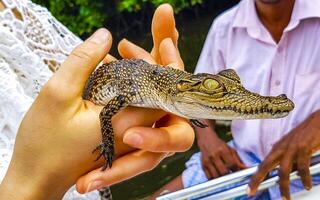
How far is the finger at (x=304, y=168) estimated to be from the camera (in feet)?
7.37

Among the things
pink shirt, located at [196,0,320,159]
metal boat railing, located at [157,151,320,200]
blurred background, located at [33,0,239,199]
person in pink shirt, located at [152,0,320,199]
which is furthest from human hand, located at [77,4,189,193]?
blurred background, located at [33,0,239,199]

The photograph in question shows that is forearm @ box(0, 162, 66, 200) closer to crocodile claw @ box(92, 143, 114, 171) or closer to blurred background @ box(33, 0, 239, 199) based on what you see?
crocodile claw @ box(92, 143, 114, 171)

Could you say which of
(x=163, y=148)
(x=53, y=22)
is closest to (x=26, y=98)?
(x=53, y=22)

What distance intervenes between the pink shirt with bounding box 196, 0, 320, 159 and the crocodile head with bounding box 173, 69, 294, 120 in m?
1.41

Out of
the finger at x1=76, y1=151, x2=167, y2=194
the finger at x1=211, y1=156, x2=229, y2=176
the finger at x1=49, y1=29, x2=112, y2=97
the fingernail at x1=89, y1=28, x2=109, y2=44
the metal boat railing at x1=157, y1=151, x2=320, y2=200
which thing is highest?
the fingernail at x1=89, y1=28, x2=109, y2=44

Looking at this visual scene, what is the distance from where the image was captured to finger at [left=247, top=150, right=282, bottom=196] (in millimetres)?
2135

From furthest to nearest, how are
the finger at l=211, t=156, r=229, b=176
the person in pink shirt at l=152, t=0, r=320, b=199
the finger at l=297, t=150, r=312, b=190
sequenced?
1. the finger at l=211, t=156, r=229, b=176
2. the person in pink shirt at l=152, t=0, r=320, b=199
3. the finger at l=297, t=150, r=312, b=190

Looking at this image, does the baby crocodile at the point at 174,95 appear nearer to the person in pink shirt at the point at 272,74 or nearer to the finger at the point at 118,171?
the finger at the point at 118,171

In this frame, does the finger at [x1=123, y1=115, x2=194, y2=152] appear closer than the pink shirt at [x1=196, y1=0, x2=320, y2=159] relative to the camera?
Yes

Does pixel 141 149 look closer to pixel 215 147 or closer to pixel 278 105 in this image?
pixel 278 105

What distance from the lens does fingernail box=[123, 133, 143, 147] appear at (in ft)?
4.44

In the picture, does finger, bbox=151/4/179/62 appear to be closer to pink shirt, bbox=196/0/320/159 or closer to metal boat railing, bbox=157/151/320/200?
metal boat railing, bbox=157/151/320/200

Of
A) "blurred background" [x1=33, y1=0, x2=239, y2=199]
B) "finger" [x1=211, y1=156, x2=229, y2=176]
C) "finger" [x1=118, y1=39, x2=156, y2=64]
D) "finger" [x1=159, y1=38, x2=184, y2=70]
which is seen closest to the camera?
"finger" [x1=159, y1=38, x2=184, y2=70]

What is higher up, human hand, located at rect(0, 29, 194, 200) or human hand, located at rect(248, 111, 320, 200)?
human hand, located at rect(0, 29, 194, 200)
